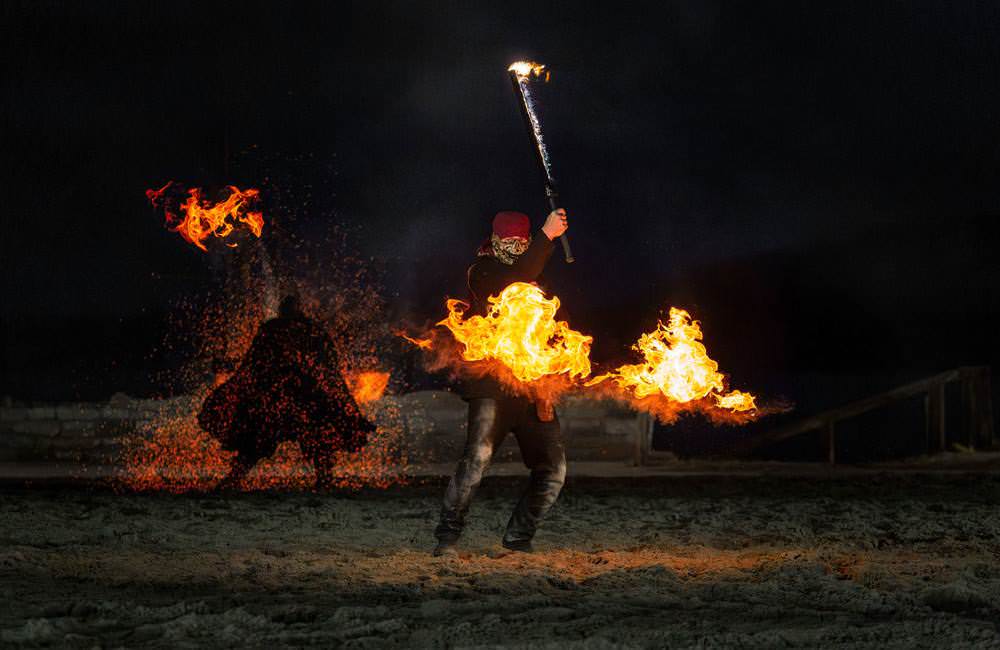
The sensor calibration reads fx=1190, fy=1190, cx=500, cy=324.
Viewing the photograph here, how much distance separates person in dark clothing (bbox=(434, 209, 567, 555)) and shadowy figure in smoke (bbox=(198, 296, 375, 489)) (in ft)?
12.9

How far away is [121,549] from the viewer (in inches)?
279

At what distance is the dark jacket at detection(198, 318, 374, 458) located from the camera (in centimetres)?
1015

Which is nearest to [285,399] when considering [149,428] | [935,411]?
[149,428]

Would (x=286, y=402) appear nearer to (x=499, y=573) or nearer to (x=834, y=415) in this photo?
(x=499, y=573)

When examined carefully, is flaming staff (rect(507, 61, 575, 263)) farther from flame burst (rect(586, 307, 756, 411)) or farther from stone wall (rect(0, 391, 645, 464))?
stone wall (rect(0, 391, 645, 464))

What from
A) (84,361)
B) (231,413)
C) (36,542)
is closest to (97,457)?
(231,413)

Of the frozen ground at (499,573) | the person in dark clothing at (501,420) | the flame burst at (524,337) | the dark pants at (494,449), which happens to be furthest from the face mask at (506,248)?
→ the frozen ground at (499,573)

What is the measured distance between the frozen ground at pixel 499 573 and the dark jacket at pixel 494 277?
36.4 inches

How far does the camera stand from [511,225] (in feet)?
21.3

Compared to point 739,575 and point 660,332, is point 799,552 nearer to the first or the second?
point 739,575

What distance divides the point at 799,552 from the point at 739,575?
1086 millimetres

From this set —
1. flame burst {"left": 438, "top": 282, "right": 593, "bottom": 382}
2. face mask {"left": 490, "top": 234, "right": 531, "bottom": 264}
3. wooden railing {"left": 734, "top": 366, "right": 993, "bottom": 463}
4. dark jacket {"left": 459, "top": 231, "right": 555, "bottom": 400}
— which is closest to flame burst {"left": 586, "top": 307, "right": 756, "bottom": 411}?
flame burst {"left": 438, "top": 282, "right": 593, "bottom": 382}

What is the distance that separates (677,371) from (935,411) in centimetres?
917

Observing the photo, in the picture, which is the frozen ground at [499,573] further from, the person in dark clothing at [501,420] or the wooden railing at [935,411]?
the wooden railing at [935,411]
